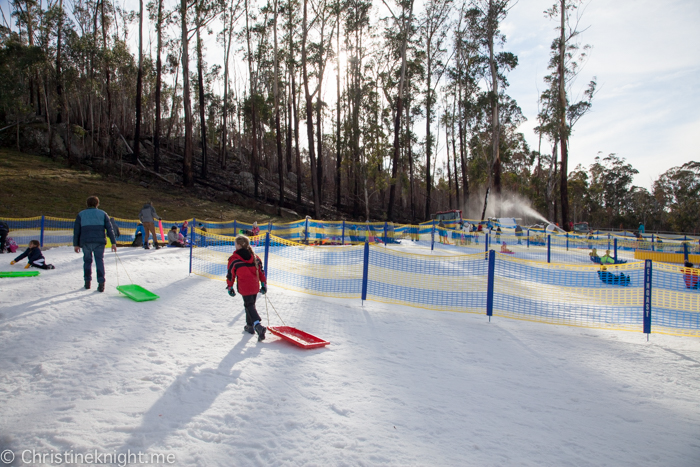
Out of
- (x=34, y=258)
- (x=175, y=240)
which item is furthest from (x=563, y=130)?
(x=34, y=258)

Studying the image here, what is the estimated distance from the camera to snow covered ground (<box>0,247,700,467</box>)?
302 cm

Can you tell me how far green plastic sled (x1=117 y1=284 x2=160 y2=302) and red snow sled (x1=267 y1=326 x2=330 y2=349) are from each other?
2.78 m

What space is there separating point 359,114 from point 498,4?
15732 mm

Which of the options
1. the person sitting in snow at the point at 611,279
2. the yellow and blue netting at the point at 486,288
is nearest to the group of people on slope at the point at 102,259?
the yellow and blue netting at the point at 486,288

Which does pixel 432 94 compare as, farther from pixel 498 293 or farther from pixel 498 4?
pixel 498 293

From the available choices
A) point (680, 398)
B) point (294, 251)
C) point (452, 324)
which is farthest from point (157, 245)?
point (680, 398)

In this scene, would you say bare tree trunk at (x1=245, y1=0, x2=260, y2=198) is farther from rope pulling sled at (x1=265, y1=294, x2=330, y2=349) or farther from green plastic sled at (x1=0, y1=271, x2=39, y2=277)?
rope pulling sled at (x1=265, y1=294, x2=330, y2=349)

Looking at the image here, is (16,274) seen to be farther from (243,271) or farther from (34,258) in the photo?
(243,271)

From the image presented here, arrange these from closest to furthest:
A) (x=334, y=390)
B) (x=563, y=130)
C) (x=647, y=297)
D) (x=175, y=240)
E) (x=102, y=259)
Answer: (x=334, y=390) < (x=647, y=297) < (x=102, y=259) < (x=175, y=240) < (x=563, y=130)

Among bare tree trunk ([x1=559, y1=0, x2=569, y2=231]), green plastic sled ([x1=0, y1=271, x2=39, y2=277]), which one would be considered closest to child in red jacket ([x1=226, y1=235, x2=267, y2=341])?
green plastic sled ([x1=0, y1=271, x2=39, y2=277])

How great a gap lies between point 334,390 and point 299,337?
1642 millimetres

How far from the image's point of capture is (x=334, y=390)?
4.00 meters

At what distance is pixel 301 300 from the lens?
323 inches

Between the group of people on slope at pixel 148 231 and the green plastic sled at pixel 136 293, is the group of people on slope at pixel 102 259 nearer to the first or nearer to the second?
the green plastic sled at pixel 136 293
